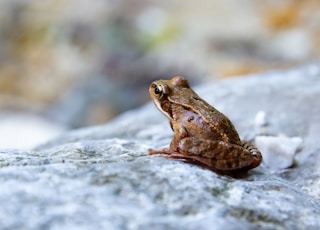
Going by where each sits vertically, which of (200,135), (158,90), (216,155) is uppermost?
(158,90)

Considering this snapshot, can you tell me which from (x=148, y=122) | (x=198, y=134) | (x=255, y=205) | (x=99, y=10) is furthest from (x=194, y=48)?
(x=255, y=205)

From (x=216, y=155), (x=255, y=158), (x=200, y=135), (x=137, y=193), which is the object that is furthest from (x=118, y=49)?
(x=137, y=193)

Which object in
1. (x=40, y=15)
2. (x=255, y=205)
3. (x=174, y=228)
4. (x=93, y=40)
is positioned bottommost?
(x=174, y=228)

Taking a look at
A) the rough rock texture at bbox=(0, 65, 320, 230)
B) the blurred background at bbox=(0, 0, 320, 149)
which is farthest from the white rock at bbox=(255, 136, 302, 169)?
→ the blurred background at bbox=(0, 0, 320, 149)

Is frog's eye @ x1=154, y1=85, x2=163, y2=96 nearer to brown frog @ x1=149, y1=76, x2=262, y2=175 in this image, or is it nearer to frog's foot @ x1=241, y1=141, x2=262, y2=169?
brown frog @ x1=149, y1=76, x2=262, y2=175

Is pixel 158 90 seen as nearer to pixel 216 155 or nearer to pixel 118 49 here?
pixel 216 155

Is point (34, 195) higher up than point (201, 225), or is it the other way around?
point (34, 195)

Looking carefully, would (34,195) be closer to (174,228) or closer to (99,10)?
(174,228)
